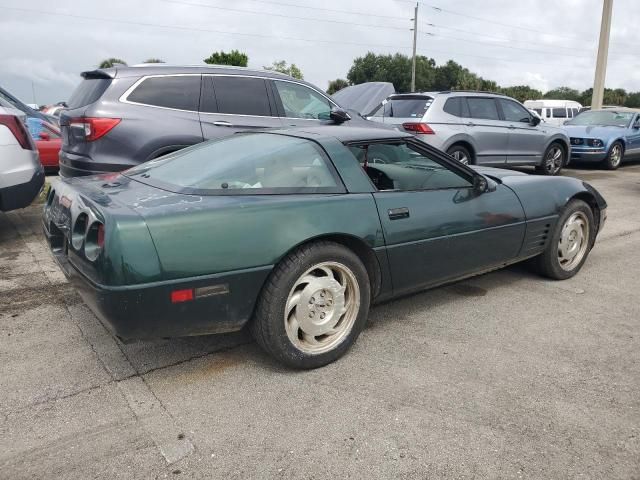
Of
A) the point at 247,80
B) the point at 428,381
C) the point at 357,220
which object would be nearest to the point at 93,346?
the point at 357,220

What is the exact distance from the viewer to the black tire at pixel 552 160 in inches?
412

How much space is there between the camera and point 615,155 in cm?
1227

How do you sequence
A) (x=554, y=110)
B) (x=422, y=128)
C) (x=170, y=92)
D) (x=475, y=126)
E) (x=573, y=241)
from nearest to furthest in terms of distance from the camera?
1. (x=573, y=241)
2. (x=170, y=92)
3. (x=422, y=128)
4. (x=475, y=126)
5. (x=554, y=110)

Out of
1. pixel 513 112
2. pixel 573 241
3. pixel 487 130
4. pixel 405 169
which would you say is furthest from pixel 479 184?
pixel 513 112

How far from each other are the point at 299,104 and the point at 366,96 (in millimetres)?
4379

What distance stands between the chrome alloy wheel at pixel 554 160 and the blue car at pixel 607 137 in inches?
64.2

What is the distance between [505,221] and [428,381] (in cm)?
151

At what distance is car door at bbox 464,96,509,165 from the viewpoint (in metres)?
9.02

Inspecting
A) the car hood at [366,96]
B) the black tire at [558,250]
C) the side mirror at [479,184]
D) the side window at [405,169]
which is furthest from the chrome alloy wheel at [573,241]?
the car hood at [366,96]

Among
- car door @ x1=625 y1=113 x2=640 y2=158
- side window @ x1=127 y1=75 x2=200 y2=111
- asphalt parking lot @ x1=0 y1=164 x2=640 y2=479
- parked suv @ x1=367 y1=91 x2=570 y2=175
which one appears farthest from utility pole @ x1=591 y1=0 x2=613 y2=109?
asphalt parking lot @ x1=0 y1=164 x2=640 y2=479

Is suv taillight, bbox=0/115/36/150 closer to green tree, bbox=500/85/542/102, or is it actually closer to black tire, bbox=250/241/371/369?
black tire, bbox=250/241/371/369

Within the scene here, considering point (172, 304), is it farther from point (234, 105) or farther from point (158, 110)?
point (234, 105)

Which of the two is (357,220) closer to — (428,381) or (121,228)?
(428,381)

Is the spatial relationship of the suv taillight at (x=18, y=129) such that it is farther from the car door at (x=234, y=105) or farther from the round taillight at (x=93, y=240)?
the round taillight at (x=93, y=240)
